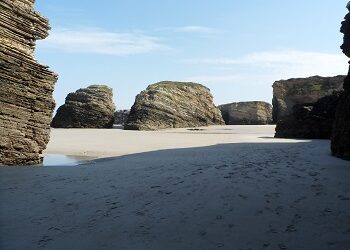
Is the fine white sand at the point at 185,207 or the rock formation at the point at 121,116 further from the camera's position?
the rock formation at the point at 121,116

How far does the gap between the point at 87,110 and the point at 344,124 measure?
22.3 meters

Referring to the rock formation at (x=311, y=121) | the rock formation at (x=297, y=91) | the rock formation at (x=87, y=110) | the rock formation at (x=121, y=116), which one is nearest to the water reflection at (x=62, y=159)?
the rock formation at (x=311, y=121)

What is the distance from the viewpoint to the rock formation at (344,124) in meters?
8.28

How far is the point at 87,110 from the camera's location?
28.6m

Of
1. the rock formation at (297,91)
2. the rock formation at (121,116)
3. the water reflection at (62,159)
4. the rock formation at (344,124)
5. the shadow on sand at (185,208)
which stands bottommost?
the shadow on sand at (185,208)

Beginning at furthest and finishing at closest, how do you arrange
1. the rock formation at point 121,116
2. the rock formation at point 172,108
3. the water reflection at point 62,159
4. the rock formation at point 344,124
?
the rock formation at point 121,116
the rock formation at point 172,108
the water reflection at point 62,159
the rock formation at point 344,124

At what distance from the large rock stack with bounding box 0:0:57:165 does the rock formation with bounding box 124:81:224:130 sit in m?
14.6

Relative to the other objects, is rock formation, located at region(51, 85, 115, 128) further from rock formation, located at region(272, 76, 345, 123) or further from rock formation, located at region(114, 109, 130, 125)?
rock formation, located at region(272, 76, 345, 123)

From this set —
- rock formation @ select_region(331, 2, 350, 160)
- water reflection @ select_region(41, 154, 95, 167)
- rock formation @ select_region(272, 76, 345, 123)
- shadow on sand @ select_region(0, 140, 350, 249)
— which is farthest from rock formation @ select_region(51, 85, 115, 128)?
shadow on sand @ select_region(0, 140, 350, 249)

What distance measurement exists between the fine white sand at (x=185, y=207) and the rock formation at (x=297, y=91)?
2606 centimetres

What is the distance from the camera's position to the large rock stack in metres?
9.45

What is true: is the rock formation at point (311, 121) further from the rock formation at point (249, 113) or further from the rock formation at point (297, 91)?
the rock formation at point (249, 113)

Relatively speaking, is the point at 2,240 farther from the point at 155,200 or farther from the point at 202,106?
the point at 202,106

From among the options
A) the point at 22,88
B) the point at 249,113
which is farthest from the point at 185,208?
the point at 249,113
